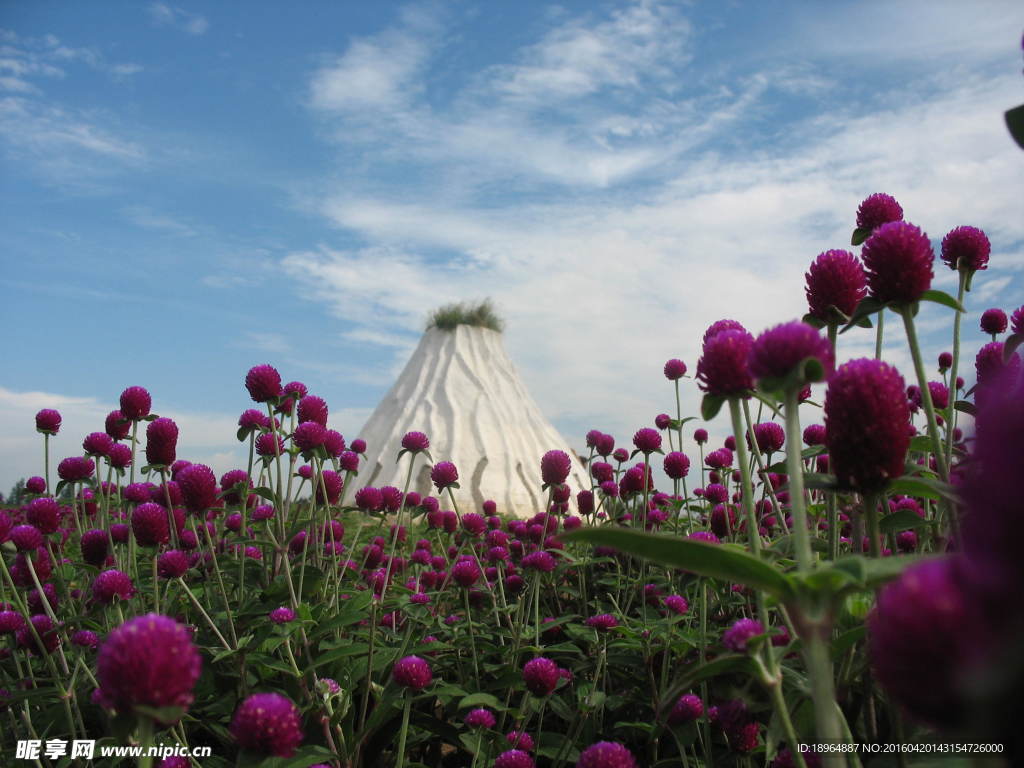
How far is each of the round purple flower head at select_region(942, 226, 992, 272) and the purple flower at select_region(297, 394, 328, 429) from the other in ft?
9.60

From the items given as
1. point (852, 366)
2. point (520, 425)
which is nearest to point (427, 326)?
point (520, 425)

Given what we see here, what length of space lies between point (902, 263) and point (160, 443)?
3247 mm

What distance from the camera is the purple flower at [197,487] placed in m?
3.11

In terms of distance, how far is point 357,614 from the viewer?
282cm

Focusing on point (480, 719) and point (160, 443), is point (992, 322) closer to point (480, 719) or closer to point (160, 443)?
point (480, 719)

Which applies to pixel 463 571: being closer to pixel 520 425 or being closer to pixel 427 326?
pixel 520 425

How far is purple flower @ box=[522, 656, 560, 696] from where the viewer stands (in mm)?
2484

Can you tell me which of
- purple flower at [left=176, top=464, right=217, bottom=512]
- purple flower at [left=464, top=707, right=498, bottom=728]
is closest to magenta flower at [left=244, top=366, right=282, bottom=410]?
purple flower at [left=176, top=464, right=217, bottom=512]

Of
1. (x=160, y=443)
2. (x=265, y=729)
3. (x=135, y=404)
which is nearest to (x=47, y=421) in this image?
(x=135, y=404)

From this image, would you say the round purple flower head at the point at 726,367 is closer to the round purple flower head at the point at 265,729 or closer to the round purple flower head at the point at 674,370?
the round purple flower head at the point at 265,729

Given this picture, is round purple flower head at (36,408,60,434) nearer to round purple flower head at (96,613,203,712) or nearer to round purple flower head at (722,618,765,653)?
round purple flower head at (96,613,203,712)

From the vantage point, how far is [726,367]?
1379mm

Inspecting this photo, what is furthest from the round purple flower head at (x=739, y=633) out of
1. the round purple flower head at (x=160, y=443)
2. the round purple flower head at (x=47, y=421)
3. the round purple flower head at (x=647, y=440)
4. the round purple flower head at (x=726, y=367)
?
the round purple flower head at (x=47, y=421)

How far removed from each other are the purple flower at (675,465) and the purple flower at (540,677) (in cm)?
187
